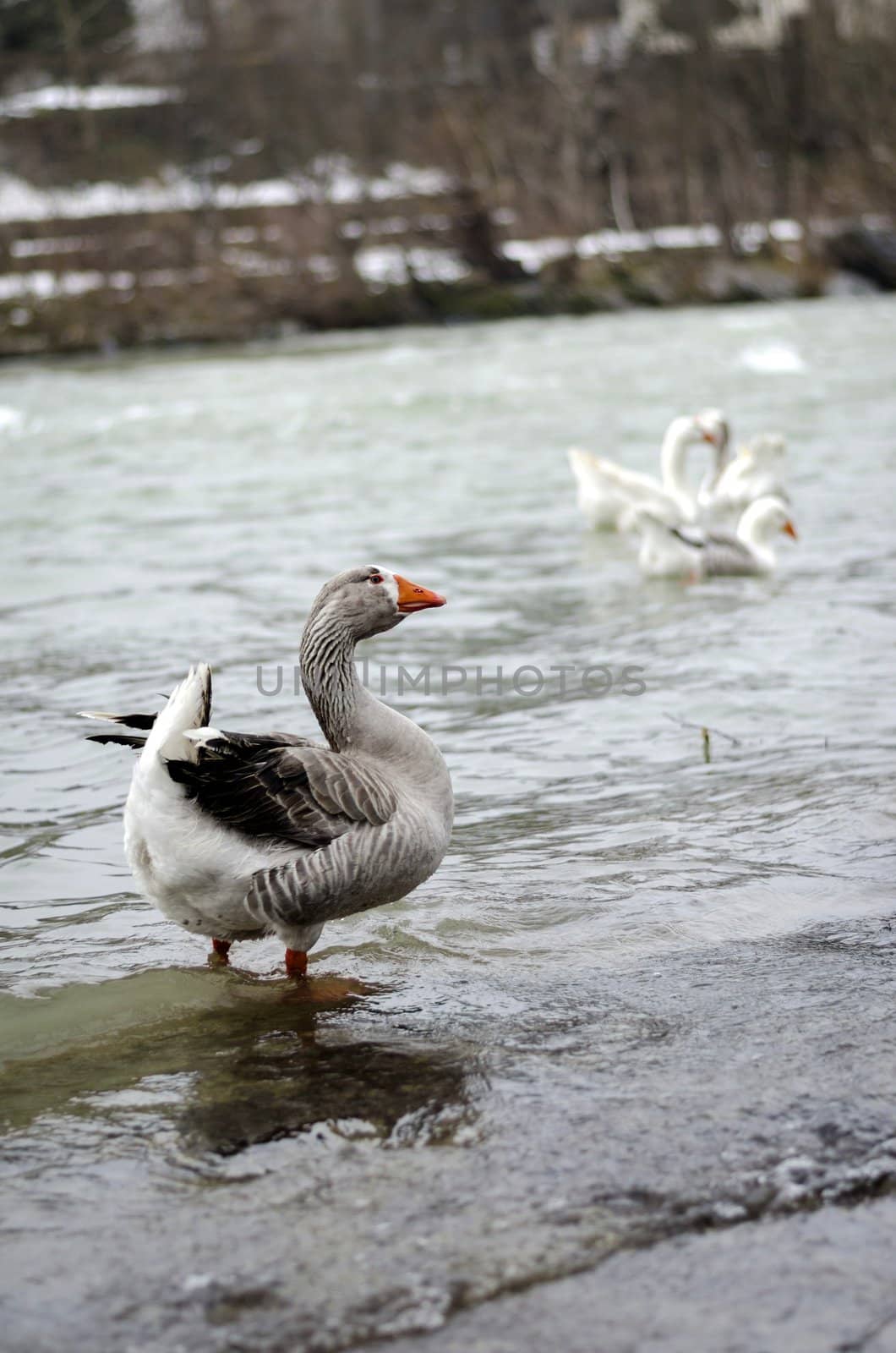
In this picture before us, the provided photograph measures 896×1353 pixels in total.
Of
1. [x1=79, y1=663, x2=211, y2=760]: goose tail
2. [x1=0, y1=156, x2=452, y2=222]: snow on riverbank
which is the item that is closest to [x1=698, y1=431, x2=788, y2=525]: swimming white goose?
[x1=79, y1=663, x2=211, y2=760]: goose tail

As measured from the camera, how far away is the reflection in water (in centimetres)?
358

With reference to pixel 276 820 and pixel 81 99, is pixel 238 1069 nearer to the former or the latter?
pixel 276 820

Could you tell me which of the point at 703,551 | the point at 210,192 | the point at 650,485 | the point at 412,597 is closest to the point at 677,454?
the point at 650,485

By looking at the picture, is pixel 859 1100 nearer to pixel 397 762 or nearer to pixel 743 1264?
pixel 743 1264

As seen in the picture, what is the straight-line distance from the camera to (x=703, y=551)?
10.3 meters

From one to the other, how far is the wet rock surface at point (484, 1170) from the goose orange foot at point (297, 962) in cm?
17

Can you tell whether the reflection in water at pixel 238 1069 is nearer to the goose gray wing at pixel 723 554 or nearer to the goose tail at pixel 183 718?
the goose tail at pixel 183 718

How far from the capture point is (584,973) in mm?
4500

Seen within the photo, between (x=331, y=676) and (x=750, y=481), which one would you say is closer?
(x=331, y=676)

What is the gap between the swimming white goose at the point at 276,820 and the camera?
4.22m

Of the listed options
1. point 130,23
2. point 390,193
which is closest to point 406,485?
point 390,193

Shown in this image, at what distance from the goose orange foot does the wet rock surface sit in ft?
0.57

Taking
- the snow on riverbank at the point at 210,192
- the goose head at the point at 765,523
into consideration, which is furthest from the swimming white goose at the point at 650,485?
the snow on riverbank at the point at 210,192

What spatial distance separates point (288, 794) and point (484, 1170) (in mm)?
1469
